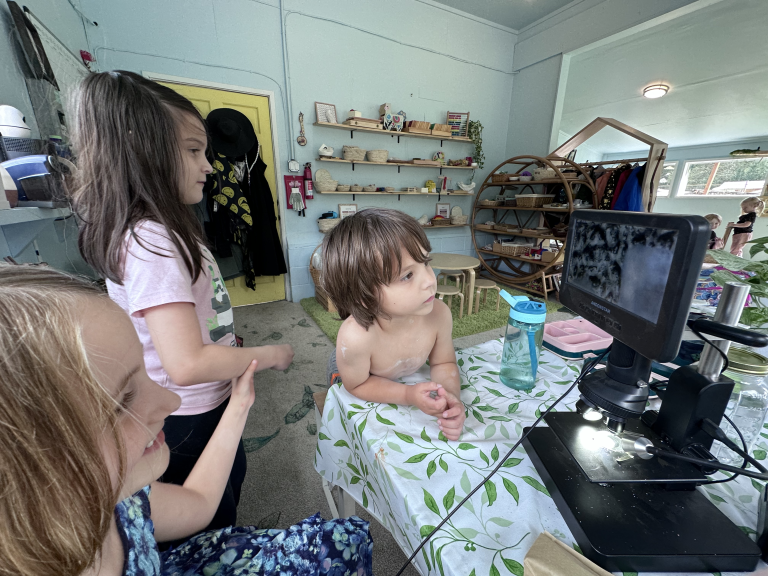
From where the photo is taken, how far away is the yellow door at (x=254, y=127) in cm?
278

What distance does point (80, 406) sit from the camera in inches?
10.2

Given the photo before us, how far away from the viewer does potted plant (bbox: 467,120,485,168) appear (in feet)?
12.6

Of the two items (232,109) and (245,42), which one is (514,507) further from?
(245,42)

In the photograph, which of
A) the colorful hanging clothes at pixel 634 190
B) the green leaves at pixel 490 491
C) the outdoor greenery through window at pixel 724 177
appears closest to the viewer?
the green leaves at pixel 490 491

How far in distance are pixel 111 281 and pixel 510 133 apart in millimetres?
4780

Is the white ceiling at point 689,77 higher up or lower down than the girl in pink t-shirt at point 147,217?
higher up

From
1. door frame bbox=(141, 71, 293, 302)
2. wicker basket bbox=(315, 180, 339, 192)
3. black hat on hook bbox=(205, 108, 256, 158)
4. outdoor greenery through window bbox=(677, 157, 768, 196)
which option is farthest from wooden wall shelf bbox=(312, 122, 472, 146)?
outdoor greenery through window bbox=(677, 157, 768, 196)

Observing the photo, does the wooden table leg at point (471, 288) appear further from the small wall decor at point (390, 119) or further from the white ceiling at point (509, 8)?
the white ceiling at point (509, 8)

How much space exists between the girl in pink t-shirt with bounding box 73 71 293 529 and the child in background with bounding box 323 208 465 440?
22 cm

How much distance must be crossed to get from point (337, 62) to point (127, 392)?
3724 mm

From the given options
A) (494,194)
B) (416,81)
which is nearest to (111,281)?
(416,81)

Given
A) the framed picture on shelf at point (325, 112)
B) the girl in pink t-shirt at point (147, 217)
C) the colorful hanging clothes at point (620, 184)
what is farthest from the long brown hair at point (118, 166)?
the colorful hanging clothes at point (620, 184)

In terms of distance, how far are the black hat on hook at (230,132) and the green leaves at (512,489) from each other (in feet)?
10.1

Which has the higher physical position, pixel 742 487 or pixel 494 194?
pixel 494 194
